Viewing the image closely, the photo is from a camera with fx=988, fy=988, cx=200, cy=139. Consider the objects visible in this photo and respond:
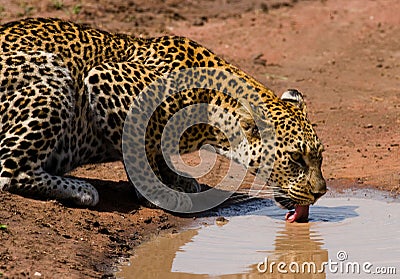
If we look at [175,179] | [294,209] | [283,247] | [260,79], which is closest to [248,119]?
[294,209]

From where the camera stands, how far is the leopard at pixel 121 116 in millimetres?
9625

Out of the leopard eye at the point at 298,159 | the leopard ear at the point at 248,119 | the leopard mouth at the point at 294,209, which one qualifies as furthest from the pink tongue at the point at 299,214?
the leopard ear at the point at 248,119

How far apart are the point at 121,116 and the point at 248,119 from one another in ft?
4.25

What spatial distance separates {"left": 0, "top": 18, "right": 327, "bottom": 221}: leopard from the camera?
31.6 feet

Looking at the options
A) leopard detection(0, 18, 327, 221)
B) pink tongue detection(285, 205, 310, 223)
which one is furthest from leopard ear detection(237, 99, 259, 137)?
pink tongue detection(285, 205, 310, 223)

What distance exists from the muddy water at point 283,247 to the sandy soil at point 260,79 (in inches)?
14.9

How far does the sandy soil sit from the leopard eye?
126cm

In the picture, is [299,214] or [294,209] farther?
[294,209]

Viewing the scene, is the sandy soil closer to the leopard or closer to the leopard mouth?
the leopard

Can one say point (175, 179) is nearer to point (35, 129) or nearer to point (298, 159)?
point (298, 159)

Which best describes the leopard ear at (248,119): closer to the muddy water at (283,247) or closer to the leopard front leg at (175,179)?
the muddy water at (283,247)

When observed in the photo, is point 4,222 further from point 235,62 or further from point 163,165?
point 235,62

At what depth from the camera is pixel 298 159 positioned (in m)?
9.79

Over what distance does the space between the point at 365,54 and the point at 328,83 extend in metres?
1.79
